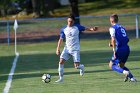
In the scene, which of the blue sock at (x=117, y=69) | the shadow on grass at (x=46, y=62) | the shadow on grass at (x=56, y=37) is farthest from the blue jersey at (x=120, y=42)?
the shadow on grass at (x=56, y=37)

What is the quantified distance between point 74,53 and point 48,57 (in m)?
9.02

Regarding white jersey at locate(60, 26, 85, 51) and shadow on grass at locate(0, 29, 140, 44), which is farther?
shadow on grass at locate(0, 29, 140, 44)

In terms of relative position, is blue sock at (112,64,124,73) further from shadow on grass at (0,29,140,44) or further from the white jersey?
shadow on grass at (0,29,140,44)

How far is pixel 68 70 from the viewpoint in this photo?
19719mm

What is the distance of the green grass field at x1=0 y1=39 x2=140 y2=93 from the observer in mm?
14570

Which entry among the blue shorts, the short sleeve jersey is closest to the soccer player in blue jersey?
the blue shorts

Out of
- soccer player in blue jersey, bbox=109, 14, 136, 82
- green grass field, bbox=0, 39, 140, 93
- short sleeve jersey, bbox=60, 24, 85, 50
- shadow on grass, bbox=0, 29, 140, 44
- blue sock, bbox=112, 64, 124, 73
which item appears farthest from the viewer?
shadow on grass, bbox=0, 29, 140, 44

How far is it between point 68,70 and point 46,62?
351 cm

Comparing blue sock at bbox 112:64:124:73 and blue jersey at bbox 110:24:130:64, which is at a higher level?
blue jersey at bbox 110:24:130:64

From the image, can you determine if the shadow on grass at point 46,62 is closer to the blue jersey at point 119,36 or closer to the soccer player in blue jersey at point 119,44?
the soccer player in blue jersey at point 119,44

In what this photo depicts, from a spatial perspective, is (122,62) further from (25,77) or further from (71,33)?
(25,77)

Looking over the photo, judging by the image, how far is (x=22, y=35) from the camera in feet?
128

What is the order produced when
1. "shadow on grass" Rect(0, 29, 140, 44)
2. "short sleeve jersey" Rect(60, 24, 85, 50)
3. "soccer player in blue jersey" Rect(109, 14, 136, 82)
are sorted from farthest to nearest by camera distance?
"shadow on grass" Rect(0, 29, 140, 44), "short sleeve jersey" Rect(60, 24, 85, 50), "soccer player in blue jersey" Rect(109, 14, 136, 82)

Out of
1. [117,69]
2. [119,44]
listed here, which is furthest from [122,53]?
[117,69]
